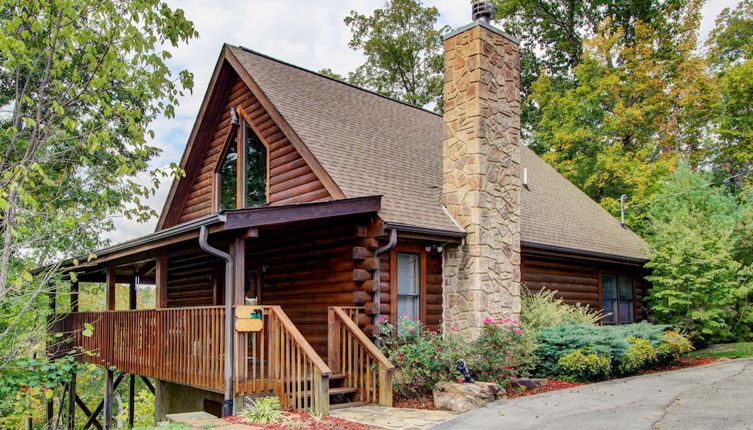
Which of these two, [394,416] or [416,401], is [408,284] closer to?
[416,401]

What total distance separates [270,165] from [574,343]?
22.3 ft

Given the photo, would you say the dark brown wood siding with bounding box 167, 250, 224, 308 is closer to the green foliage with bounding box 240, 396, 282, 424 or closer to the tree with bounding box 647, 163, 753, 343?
the green foliage with bounding box 240, 396, 282, 424

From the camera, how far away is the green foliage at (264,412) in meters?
7.44

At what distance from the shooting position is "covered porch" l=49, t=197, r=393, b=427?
817 centimetres

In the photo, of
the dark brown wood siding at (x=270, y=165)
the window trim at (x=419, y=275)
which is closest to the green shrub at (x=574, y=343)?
the window trim at (x=419, y=275)

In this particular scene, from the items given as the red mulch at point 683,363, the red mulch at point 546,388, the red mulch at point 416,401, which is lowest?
the red mulch at point 683,363

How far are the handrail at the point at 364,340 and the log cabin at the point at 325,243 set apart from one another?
0.08ft

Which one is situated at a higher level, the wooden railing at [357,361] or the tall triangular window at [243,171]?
the tall triangular window at [243,171]

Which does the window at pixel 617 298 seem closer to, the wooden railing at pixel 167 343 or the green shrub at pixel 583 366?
the green shrub at pixel 583 366

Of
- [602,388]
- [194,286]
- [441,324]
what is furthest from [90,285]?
[602,388]

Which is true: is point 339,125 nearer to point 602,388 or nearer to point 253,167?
point 253,167

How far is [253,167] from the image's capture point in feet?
43.7

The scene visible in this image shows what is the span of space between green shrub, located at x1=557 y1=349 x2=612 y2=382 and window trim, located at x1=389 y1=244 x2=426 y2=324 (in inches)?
101

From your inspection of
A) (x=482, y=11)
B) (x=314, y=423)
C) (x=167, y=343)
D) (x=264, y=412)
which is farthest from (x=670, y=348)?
(x=167, y=343)
